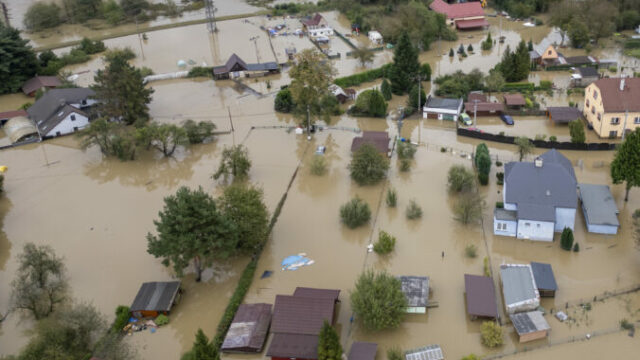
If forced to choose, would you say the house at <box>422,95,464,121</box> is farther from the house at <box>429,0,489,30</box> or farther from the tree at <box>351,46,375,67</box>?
the house at <box>429,0,489,30</box>

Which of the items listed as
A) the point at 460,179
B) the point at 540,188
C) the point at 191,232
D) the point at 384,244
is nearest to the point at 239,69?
the point at 460,179

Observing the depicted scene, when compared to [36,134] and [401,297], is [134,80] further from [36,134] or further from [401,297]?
[401,297]

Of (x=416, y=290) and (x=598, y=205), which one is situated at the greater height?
(x=598, y=205)

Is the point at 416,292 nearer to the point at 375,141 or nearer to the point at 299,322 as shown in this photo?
the point at 299,322

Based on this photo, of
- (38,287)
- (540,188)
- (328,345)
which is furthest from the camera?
(540,188)

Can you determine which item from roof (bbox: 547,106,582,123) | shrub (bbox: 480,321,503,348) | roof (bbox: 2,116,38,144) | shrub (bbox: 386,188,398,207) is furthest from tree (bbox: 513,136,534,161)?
roof (bbox: 2,116,38,144)

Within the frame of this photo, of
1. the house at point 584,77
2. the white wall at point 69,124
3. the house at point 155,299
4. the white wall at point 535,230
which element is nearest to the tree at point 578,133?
the white wall at point 535,230
